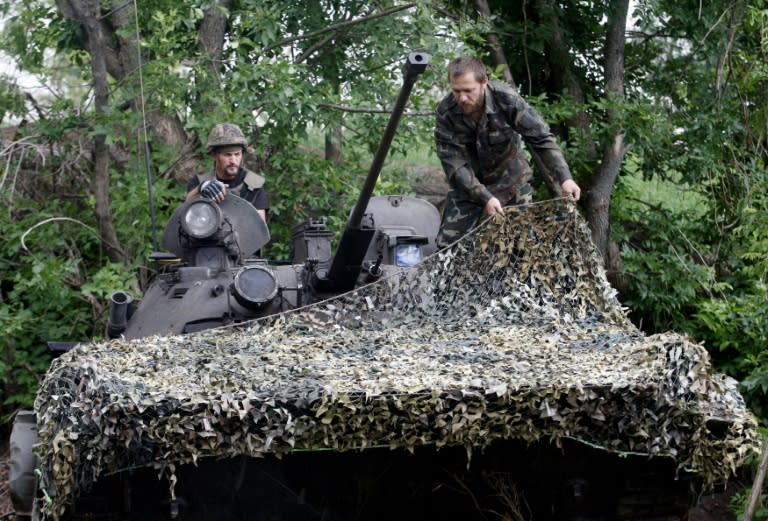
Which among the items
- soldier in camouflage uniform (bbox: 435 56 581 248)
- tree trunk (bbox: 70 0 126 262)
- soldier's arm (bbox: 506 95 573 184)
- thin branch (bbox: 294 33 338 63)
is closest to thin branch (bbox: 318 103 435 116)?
thin branch (bbox: 294 33 338 63)

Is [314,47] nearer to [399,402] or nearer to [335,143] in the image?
[335,143]

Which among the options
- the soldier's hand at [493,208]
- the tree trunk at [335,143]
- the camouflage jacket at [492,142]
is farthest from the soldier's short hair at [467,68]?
the tree trunk at [335,143]

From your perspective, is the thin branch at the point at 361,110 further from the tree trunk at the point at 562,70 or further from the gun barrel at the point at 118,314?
the gun barrel at the point at 118,314

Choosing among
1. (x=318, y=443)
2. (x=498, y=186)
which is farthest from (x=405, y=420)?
(x=498, y=186)

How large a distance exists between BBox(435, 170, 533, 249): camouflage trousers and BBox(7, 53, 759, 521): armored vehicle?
1.65ft

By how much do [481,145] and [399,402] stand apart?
104 inches

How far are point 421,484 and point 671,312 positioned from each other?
4.83 metres

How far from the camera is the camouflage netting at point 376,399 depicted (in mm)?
4012

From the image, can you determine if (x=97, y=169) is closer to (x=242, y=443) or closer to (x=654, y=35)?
(x=654, y=35)

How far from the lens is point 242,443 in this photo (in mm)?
4055

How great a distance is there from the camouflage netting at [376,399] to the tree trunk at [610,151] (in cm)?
443

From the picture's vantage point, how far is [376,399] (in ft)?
13.5

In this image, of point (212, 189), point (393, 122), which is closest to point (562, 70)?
point (212, 189)

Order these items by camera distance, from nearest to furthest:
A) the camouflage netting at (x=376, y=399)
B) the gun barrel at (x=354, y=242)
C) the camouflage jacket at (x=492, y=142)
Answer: the camouflage netting at (x=376, y=399), the gun barrel at (x=354, y=242), the camouflage jacket at (x=492, y=142)
